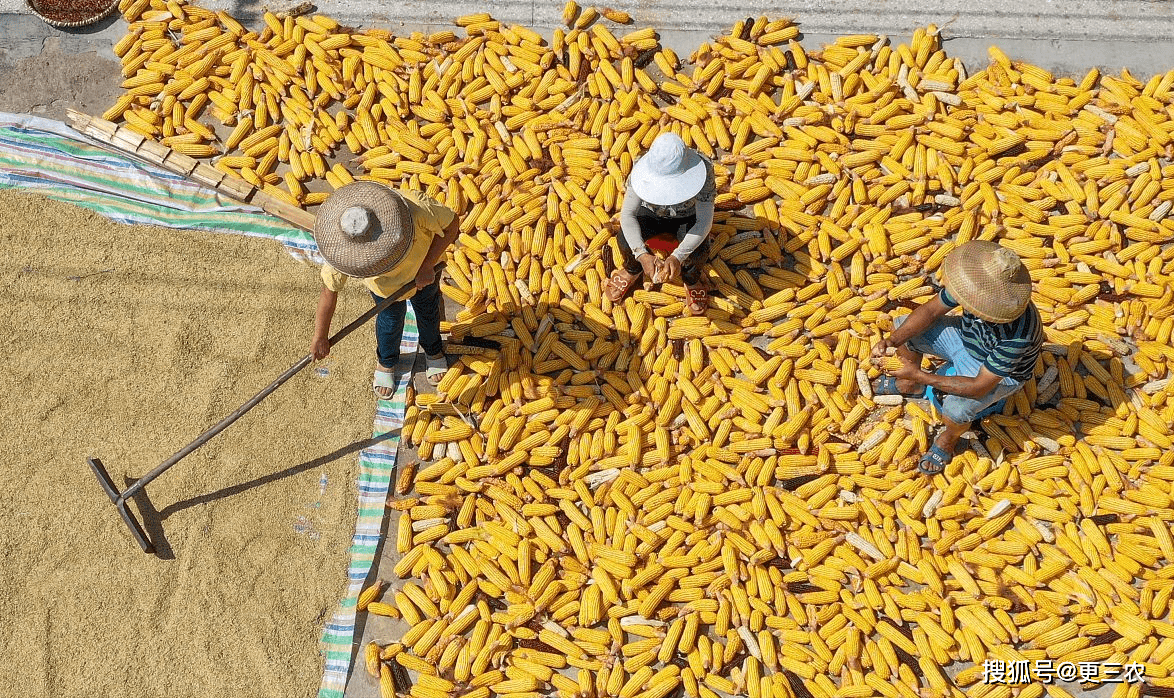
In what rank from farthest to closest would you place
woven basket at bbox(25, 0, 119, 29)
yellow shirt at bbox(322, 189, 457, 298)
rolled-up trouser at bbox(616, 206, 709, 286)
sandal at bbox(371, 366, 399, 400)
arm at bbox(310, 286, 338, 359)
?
woven basket at bbox(25, 0, 119, 29), sandal at bbox(371, 366, 399, 400), rolled-up trouser at bbox(616, 206, 709, 286), arm at bbox(310, 286, 338, 359), yellow shirt at bbox(322, 189, 457, 298)

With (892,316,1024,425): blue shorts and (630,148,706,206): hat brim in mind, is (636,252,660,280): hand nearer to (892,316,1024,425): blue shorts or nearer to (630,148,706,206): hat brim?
(630,148,706,206): hat brim

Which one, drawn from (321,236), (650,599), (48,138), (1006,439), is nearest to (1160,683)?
(1006,439)

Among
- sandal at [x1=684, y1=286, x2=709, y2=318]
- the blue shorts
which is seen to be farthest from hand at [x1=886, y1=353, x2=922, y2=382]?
sandal at [x1=684, y1=286, x2=709, y2=318]

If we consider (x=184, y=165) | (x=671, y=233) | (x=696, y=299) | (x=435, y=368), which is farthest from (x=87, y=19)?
(x=696, y=299)

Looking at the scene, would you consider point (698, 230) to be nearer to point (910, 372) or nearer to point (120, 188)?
point (910, 372)

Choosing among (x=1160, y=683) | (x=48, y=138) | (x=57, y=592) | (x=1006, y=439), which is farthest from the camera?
(x=48, y=138)

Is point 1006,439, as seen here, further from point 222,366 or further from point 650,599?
point 222,366

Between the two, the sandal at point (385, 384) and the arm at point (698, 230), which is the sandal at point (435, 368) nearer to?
the sandal at point (385, 384)
